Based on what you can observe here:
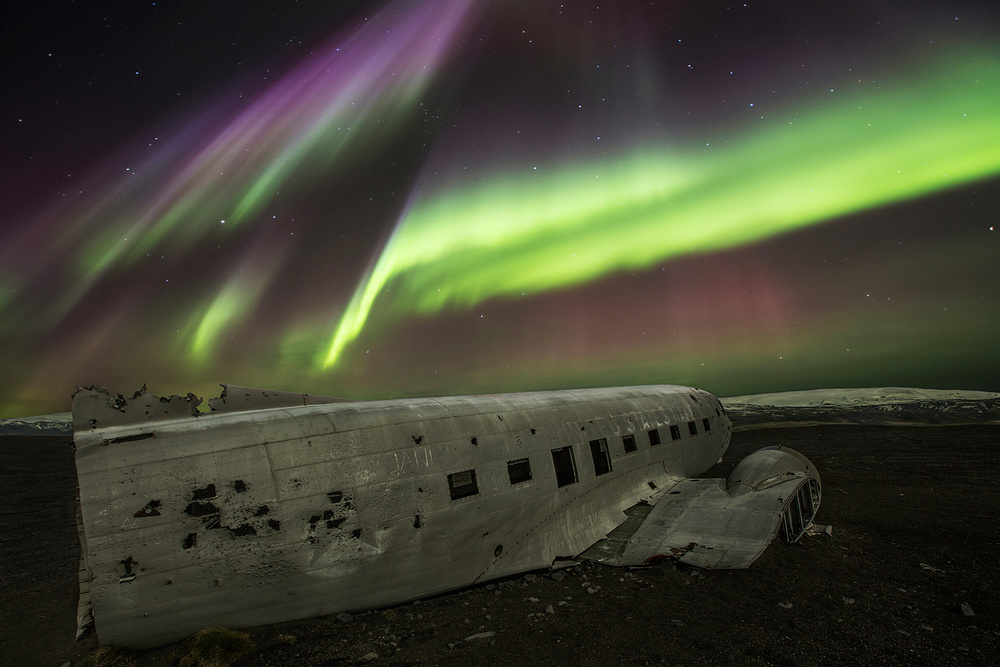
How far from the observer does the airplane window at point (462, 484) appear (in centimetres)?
830

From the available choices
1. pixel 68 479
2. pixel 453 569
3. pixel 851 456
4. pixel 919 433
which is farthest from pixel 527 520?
pixel 68 479

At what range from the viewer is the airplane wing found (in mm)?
9430

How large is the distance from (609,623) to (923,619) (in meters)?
5.49

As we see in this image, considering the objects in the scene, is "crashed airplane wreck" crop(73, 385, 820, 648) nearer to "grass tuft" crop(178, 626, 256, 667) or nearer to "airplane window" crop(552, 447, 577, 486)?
"airplane window" crop(552, 447, 577, 486)

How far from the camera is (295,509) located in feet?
22.5

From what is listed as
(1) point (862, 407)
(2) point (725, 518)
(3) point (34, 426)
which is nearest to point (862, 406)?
(1) point (862, 407)

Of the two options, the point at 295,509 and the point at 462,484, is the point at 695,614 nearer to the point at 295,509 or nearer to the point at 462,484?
the point at 462,484

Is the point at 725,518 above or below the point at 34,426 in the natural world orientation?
below

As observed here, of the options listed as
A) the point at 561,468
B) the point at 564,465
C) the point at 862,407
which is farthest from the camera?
the point at 862,407

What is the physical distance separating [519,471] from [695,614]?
4.26 meters

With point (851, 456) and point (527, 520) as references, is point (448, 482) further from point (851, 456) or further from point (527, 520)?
point (851, 456)

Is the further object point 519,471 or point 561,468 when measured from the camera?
point 561,468

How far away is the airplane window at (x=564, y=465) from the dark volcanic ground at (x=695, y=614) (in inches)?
81.9

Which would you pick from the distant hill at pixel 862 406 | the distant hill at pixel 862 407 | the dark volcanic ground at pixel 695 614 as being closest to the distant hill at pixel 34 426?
the distant hill at pixel 862 407
